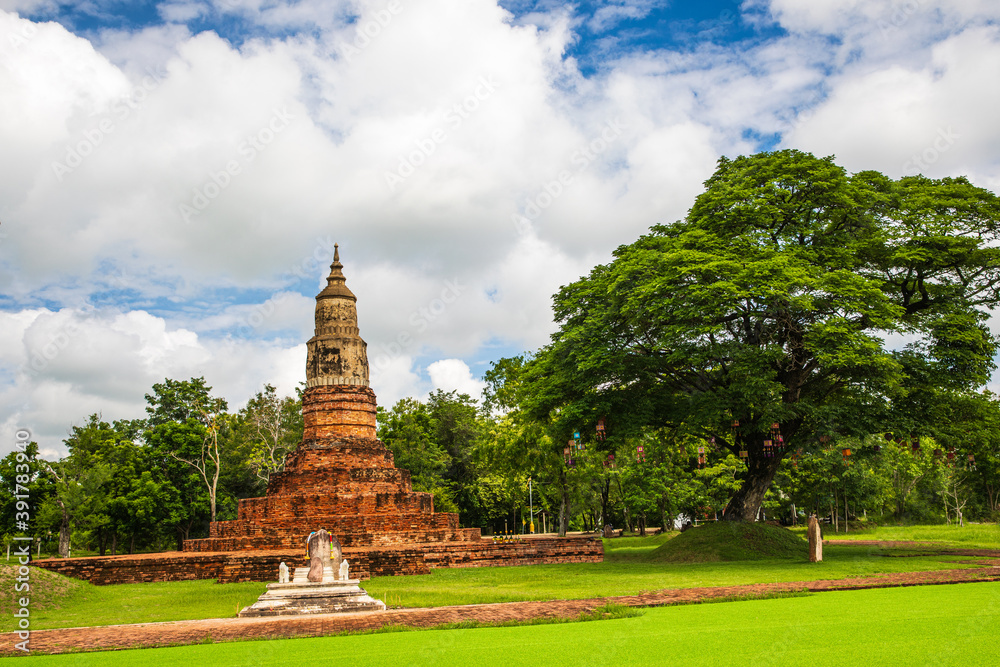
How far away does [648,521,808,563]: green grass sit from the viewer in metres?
21.9

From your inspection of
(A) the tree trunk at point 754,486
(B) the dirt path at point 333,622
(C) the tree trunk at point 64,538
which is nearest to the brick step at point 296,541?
(A) the tree trunk at point 754,486

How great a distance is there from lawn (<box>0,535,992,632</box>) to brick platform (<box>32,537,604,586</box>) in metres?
0.69

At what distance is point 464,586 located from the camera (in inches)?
675

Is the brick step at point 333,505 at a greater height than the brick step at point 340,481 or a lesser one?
lesser

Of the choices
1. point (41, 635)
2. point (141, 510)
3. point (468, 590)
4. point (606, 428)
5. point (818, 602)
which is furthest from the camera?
point (141, 510)

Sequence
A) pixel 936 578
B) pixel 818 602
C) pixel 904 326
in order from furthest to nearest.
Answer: pixel 904 326 → pixel 936 578 → pixel 818 602

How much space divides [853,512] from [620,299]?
42.7 m

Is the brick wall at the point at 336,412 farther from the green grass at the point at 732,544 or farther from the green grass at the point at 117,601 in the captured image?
the green grass at the point at 732,544

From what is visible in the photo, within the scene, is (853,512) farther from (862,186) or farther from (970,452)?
(862,186)

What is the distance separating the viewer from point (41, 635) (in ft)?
35.5

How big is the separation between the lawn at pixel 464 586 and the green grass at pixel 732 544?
1074 mm

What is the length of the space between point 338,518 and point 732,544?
1323 cm

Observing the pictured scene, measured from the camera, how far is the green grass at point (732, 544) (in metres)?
21.9

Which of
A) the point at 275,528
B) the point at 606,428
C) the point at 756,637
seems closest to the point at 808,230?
the point at 606,428
